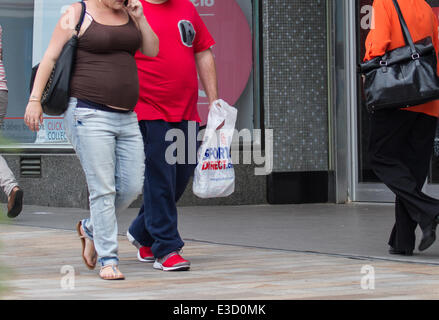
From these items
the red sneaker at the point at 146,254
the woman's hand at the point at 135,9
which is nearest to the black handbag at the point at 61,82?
the woman's hand at the point at 135,9

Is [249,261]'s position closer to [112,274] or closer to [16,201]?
[112,274]

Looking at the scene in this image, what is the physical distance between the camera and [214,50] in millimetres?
10367

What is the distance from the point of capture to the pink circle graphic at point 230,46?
10.3 m

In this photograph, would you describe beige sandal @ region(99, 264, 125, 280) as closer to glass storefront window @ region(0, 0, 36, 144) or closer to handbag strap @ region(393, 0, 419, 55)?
handbag strap @ region(393, 0, 419, 55)

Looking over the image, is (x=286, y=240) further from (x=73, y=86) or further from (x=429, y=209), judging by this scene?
(x=73, y=86)

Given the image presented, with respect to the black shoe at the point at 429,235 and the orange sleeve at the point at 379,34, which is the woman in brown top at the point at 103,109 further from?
the black shoe at the point at 429,235

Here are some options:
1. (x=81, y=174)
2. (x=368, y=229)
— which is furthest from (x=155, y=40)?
(x=81, y=174)

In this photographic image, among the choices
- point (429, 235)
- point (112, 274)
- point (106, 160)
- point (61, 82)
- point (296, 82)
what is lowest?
point (112, 274)

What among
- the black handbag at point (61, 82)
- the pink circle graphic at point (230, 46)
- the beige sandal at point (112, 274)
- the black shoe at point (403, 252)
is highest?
the pink circle graphic at point (230, 46)

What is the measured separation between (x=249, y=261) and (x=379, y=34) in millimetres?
1606

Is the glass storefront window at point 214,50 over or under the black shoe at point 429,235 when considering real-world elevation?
over

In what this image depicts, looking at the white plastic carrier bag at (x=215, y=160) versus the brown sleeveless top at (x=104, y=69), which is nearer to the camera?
the brown sleeveless top at (x=104, y=69)

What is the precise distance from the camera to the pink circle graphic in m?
10.3

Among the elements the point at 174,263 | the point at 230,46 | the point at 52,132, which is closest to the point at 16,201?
the point at 52,132
